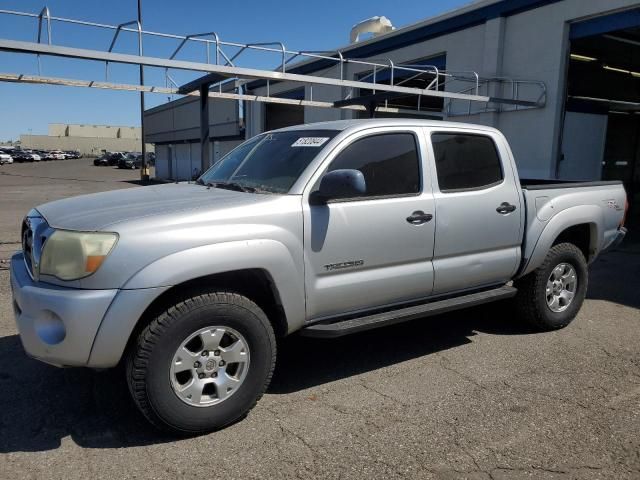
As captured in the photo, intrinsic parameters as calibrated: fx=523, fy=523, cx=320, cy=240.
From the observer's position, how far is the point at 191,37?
9.38m

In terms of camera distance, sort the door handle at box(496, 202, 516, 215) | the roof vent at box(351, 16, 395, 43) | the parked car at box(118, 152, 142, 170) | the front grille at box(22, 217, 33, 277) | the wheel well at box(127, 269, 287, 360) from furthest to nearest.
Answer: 1. the parked car at box(118, 152, 142, 170)
2. the roof vent at box(351, 16, 395, 43)
3. the door handle at box(496, 202, 516, 215)
4. the front grille at box(22, 217, 33, 277)
5. the wheel well at box(127, 269, 287, 360)

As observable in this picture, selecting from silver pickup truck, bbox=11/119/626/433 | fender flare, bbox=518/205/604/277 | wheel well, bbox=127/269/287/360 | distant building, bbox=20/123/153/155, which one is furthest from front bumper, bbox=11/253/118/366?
distant building, bbox=20/123/153/155

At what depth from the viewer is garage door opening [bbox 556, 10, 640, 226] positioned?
12.6 metres

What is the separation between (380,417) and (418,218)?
1464mm

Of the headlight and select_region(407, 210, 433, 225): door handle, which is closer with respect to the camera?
the headlight

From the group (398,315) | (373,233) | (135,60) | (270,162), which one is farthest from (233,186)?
(135,60)

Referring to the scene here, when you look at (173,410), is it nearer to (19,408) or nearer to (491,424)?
(19,408)

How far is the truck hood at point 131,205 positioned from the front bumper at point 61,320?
0.38 meters

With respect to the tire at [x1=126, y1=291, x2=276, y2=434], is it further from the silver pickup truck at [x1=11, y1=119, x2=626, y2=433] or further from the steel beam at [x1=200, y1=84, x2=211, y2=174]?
the steel beam at [x1=200, y1=84, x2=211, y2=174]

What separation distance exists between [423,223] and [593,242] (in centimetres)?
248

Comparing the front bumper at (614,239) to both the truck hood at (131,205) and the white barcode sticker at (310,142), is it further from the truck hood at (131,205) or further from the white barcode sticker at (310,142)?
the truck hood at (131,205)

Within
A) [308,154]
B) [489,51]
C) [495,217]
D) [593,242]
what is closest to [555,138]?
[489,51]

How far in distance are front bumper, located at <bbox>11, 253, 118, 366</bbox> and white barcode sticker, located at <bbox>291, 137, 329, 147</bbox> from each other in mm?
1809

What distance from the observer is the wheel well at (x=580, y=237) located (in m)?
5.34
